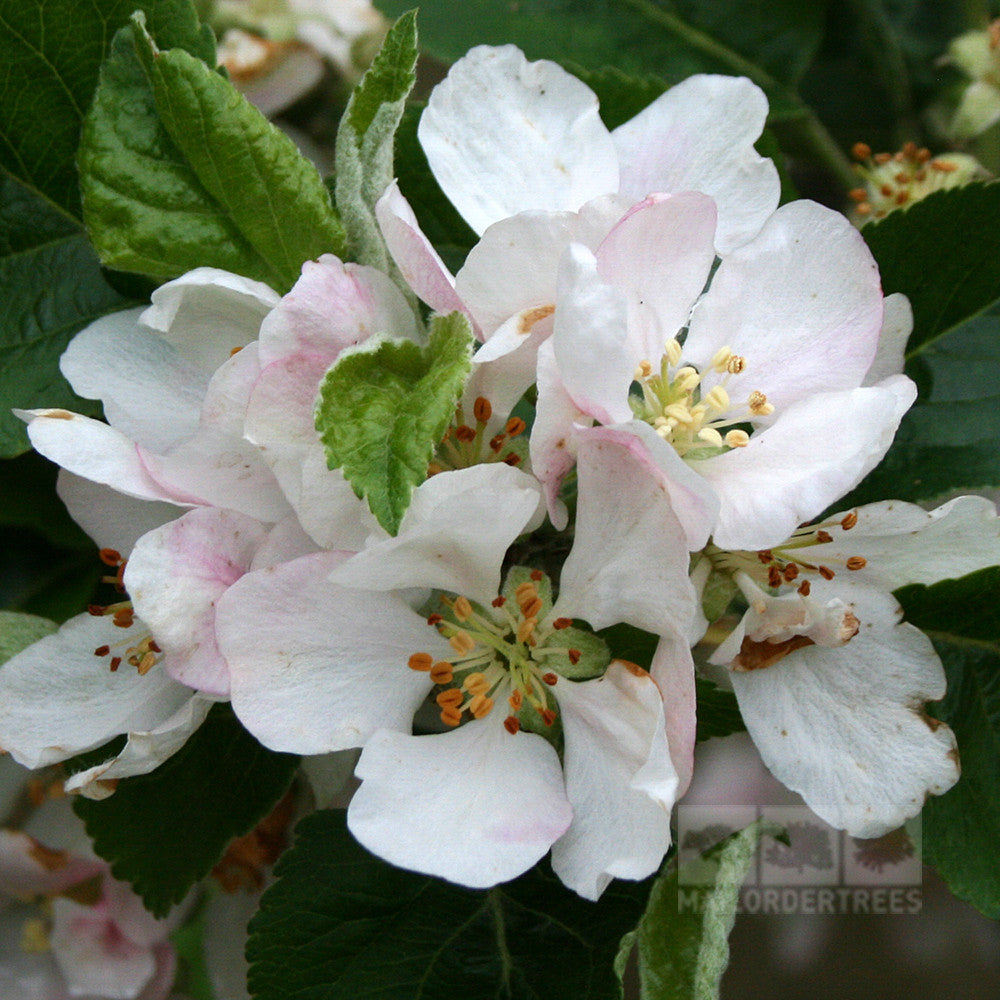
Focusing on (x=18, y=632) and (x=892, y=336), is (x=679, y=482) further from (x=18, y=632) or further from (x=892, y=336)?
(x=18, y=632)

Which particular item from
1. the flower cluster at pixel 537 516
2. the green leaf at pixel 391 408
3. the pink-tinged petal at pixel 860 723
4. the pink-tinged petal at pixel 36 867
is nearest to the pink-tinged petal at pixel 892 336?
the flower cluster at pixel 537 516

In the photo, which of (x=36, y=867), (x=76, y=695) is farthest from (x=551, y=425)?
(x=36, y=867)

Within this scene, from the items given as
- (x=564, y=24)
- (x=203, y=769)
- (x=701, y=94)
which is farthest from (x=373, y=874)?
(x=564, y=24)

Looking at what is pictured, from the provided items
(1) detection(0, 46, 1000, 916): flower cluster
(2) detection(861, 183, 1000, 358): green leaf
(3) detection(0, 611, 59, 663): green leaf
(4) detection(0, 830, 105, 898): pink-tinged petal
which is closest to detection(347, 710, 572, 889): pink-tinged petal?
(1) detection(0, 46, 1000, 916): flower cluster

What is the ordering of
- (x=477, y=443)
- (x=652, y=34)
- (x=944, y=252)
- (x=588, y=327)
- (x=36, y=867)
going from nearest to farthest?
(x=588, y=327) → (x=477, y=443) → (x=944, y=252) → (x=36, y=867) → (x=652, y=34)

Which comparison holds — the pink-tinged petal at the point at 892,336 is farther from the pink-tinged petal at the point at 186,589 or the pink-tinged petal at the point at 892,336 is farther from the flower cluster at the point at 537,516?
the pink-tinged petal at the point at 186,589
